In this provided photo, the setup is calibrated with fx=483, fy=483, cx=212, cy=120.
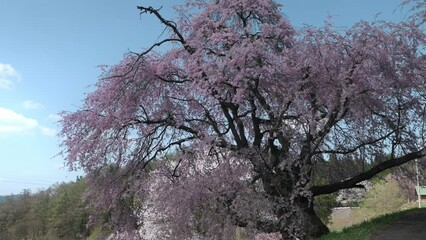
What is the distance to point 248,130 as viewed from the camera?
15.0 metres

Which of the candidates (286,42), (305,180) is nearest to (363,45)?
(286,42)

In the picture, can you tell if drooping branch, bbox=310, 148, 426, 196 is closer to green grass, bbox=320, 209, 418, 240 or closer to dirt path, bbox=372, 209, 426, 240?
green grass, bbox=320, 209, 418, 240

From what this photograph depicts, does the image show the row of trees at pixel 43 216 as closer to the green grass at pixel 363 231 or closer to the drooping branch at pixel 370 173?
the drooping branch at pixel 370 173

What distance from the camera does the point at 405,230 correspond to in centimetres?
1295

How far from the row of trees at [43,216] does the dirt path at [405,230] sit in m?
47.4

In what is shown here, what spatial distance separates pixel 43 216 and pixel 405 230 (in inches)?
2593

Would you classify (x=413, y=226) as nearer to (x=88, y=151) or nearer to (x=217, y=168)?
(x=217, y=168)

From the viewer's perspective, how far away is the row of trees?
6275 cm

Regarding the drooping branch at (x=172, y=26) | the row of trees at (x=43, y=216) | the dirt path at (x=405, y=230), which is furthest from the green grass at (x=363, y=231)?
the row of trees at (x=43, y=216)

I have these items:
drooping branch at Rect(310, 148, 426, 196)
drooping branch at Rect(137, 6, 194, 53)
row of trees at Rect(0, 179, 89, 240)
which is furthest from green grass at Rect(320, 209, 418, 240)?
row of trees at Rect(0, 179, 89, 240)

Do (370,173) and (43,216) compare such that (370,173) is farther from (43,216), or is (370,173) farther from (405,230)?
(43,216)

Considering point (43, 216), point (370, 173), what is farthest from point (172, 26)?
point (43, 216)

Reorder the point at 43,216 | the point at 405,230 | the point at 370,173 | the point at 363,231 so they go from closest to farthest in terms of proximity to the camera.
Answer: the point at 405,230 → the point at 363,231 → the point at 370,173 → the point at 43,216

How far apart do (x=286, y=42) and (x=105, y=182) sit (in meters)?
6.44
